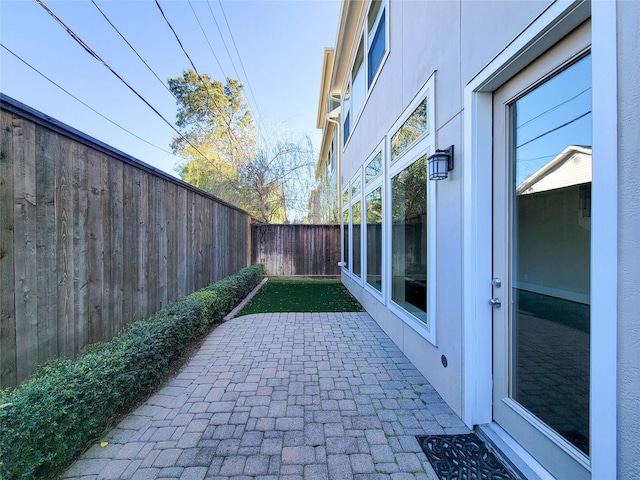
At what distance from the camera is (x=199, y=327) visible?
3.89m

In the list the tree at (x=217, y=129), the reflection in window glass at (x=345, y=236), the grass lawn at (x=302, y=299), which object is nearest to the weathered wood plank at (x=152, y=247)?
the grass lawn at (x=302, y=299)

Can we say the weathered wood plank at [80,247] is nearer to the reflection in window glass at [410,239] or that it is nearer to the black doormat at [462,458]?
the black doormat at [462,458]

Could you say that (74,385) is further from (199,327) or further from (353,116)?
(353,116)

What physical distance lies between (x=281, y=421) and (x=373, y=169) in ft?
13.2

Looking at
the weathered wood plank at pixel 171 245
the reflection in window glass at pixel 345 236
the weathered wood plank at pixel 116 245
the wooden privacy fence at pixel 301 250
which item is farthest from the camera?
the wooden privacy fence at pixel 301 250

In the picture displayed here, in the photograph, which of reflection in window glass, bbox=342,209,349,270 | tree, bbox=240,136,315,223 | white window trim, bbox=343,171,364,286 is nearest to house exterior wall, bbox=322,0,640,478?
white window trim, bbox=343,171,364,286

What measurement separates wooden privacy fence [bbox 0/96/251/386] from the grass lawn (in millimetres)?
2583

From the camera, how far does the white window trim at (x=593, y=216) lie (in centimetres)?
117

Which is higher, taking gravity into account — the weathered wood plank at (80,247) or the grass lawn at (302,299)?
the weathered wood plank at (80,247)

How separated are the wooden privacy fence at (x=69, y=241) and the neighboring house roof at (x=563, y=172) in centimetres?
315

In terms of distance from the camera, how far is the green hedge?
1401 millimetres

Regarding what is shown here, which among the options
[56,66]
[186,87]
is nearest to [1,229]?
[56,66]

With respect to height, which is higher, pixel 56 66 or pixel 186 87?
pixel 186 87

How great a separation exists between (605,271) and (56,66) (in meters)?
7.75
